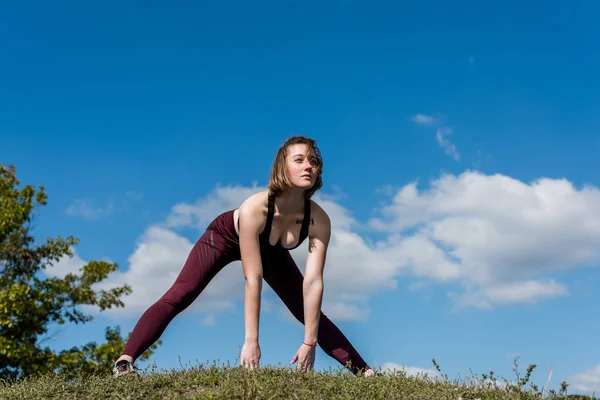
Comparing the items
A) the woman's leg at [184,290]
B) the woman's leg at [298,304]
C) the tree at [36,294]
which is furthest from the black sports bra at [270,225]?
the tree at [36,294]

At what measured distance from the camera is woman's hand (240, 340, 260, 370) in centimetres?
641

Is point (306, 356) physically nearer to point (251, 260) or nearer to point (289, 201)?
point (251, 260)

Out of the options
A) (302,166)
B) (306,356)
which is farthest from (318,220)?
(306,356)

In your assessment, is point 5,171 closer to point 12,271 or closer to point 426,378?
point 12,271

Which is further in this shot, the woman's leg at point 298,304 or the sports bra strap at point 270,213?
the woman's leg at point 298,304

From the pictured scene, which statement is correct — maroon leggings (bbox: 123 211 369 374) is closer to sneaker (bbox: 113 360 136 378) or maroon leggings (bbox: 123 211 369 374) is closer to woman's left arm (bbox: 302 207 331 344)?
woman's left arm (bbox: 302 207 331 344)

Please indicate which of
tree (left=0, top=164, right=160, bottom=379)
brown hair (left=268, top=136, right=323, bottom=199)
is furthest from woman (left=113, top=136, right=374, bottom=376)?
tree (left=0, top=164, right=160, bottom=379)

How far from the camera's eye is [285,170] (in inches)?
266

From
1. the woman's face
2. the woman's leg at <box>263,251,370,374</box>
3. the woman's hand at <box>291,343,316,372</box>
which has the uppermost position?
the woman's face

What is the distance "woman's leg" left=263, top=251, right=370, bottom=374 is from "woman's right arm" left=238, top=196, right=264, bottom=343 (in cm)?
53

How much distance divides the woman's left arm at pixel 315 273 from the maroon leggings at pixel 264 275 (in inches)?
11.2

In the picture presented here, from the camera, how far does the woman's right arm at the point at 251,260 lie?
6.54m

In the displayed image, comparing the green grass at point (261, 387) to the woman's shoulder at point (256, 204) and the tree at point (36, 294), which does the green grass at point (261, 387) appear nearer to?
the woman's shoulder at point (256, 204)

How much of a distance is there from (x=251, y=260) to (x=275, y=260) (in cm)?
59
